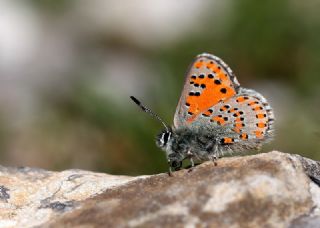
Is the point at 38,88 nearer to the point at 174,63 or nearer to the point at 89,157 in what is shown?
the point at 174,63

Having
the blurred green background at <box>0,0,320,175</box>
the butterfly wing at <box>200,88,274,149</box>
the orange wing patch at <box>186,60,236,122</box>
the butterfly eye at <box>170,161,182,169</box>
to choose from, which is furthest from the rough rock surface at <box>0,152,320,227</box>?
the blurred green background at <box>0,0,320,175</box>

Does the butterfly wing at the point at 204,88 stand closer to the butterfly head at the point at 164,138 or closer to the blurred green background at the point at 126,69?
the butterfly head at the point at 164,138

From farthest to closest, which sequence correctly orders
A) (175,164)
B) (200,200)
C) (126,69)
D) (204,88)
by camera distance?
(126,69) → (204,88) → (175,164) → (200,200)

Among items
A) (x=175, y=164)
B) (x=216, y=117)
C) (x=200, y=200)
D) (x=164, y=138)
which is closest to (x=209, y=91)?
(x=216, y=117)

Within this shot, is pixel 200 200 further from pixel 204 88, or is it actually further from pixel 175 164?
pixel 204 88

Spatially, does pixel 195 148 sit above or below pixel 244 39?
below

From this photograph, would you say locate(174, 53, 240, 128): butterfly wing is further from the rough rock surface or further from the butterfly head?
the rough rock surface

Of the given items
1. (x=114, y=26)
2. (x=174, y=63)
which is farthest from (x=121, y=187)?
(x=114, y=26)

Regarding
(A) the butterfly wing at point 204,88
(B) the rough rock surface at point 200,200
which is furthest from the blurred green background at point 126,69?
(B) the rough rock surface at point 200,200
